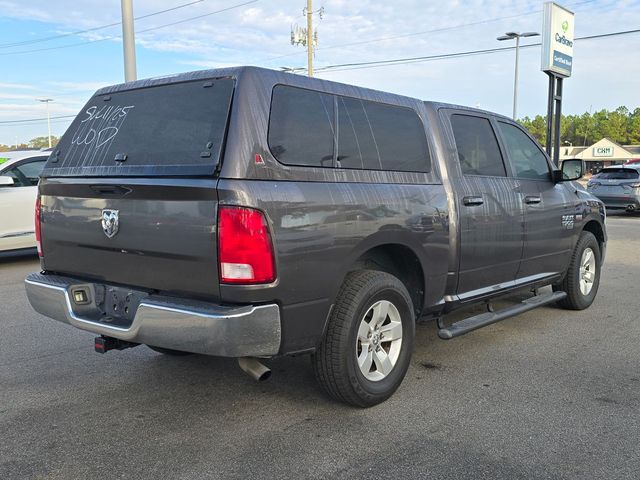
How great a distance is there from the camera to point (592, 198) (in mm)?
6430

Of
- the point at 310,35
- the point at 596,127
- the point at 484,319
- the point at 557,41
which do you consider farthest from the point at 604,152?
the point at 484,319

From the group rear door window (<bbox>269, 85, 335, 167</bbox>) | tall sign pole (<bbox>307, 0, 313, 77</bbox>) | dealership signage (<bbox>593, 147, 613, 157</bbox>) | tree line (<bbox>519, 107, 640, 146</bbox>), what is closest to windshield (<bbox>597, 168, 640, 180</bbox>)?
tall sign pole (<bbox>307, 0, 313, 77</bbox>)

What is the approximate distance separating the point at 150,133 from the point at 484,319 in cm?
277

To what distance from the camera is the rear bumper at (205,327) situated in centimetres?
310

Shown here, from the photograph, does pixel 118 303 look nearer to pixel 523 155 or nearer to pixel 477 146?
pixel 477 146

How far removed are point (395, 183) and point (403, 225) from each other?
286 millimetres

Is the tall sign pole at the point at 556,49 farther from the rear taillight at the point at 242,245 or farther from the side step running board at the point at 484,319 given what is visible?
the rear taillight at the point at 242,245

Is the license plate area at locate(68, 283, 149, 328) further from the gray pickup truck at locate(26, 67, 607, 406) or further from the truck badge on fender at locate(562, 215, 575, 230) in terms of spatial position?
the truck badge on fender at locate(562, 215, 575, 230)

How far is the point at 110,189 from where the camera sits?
11.6ft

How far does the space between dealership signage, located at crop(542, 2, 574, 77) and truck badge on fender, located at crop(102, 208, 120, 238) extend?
43.5 feet

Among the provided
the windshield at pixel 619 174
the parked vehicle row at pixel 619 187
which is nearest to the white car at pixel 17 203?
the parked vehicle row at pixel 619 187

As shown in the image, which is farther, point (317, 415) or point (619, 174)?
point (619, 174)

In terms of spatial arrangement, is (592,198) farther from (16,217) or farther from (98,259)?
(16,217)

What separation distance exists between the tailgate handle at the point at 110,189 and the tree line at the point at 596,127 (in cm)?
9861
